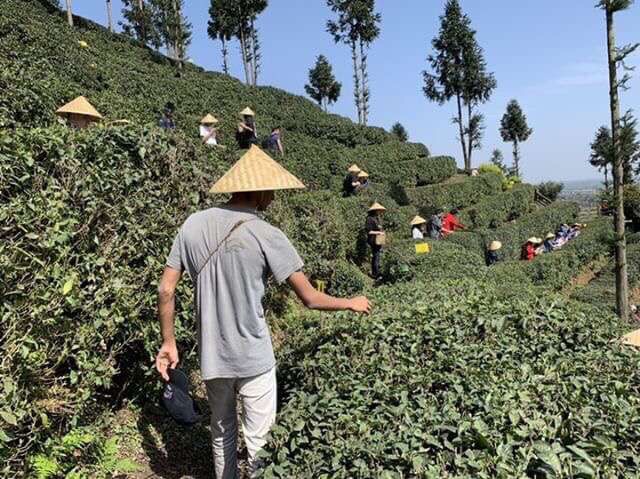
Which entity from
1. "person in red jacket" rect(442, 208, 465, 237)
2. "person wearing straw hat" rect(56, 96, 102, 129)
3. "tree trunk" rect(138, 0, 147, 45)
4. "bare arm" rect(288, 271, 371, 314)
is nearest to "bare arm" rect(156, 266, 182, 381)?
"bare arm" rect(288, 271, 371, 314)

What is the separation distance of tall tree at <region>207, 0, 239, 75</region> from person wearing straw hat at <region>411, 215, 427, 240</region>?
32550mm

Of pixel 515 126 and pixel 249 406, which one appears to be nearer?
pixel 249 406

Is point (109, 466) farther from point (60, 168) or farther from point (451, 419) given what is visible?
point (451, 419)

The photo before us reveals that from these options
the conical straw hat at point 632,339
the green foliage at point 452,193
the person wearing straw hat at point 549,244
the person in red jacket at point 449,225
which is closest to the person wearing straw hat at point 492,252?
the person in red jacket at point 449,225

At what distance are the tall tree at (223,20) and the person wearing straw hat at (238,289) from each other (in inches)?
1708

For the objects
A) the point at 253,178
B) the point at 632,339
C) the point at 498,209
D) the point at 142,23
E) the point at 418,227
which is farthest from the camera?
the point at 142,23

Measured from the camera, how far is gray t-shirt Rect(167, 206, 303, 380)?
9.00 feet

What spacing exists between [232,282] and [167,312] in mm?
409

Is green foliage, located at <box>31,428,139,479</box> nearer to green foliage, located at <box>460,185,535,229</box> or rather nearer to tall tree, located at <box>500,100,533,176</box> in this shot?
green foliage, located at <box>460,185,535,229</box>

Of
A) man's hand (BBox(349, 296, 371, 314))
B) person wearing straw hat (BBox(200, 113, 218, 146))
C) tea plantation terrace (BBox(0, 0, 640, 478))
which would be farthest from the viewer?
person wearing straw hat (BBox(200, 113, 218, 146))

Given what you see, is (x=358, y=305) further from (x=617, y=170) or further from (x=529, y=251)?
(x=529, y=251)

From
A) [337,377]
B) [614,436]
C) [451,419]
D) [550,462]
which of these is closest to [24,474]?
[337,377]

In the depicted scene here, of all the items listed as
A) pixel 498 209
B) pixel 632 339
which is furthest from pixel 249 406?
A: pixel 498 209

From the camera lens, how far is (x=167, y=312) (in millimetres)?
2844
